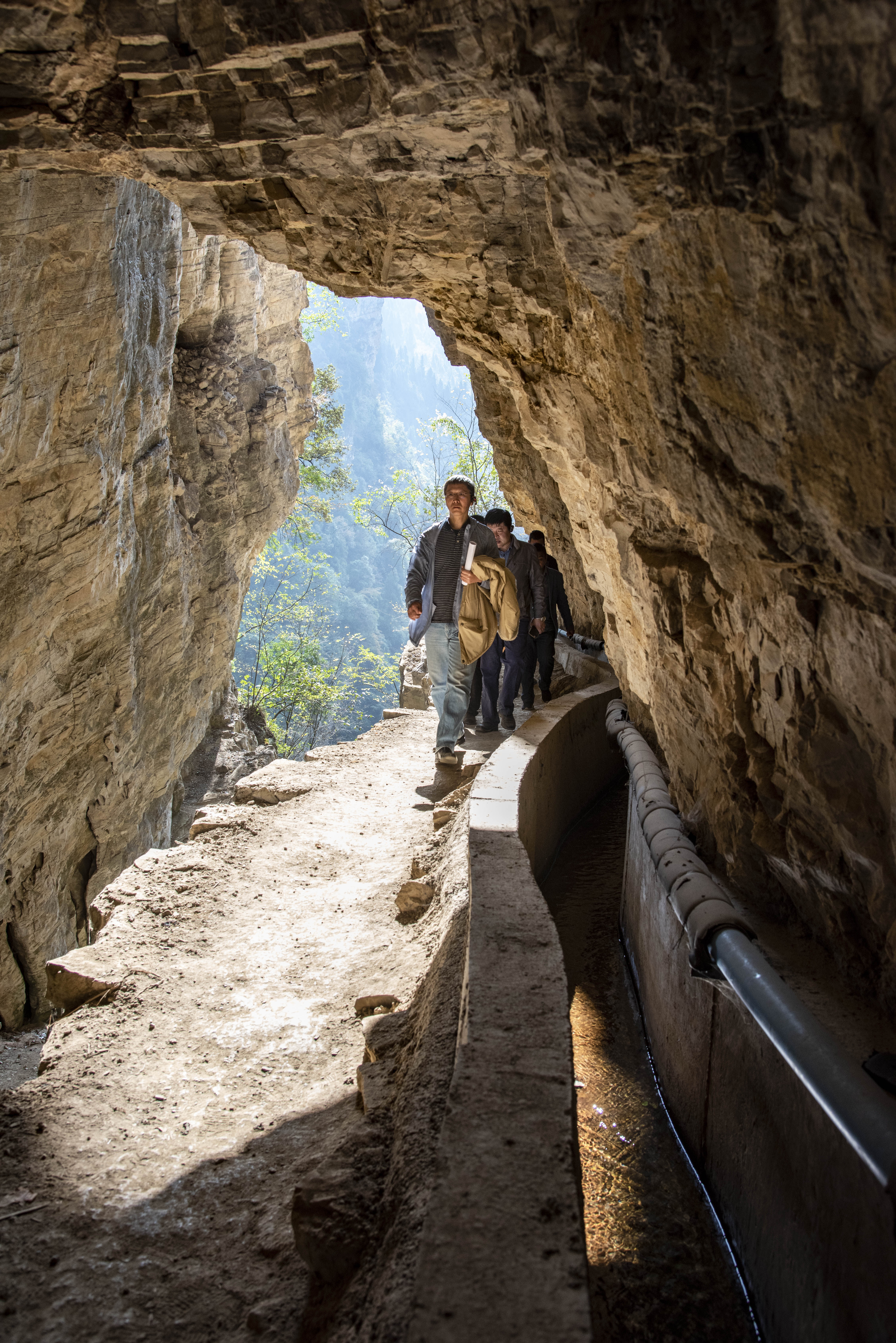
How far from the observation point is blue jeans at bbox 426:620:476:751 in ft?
19.7

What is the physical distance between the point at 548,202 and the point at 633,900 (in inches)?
138

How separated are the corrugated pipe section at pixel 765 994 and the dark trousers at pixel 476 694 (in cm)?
330

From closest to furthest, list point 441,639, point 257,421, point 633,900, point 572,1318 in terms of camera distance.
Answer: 1. point 572,1318
2. point 633,900
3. point 441,639
4. point 257,421

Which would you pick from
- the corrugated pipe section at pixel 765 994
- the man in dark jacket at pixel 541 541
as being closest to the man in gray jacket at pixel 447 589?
the corrugated pipe section at pixel 765 994

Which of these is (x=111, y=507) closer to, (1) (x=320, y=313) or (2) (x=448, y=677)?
(2) (x=448, y=677)

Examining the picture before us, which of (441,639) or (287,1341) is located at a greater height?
(441,639)

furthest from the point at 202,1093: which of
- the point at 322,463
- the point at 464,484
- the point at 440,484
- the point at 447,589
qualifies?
the point at 322,463

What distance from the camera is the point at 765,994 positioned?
2.29m

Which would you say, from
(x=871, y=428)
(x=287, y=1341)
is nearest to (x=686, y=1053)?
(x=287, y=1341)

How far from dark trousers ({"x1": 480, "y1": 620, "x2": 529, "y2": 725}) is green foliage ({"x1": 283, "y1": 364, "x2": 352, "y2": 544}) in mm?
15991

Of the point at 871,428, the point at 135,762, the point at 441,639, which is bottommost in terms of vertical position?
the point at 135,762

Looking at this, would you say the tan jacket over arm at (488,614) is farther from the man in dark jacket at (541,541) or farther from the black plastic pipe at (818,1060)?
the black plastic pipe at (818,1060)

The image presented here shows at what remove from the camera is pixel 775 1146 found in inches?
88.4

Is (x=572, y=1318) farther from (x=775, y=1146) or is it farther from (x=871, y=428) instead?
(x=871, y=428)
